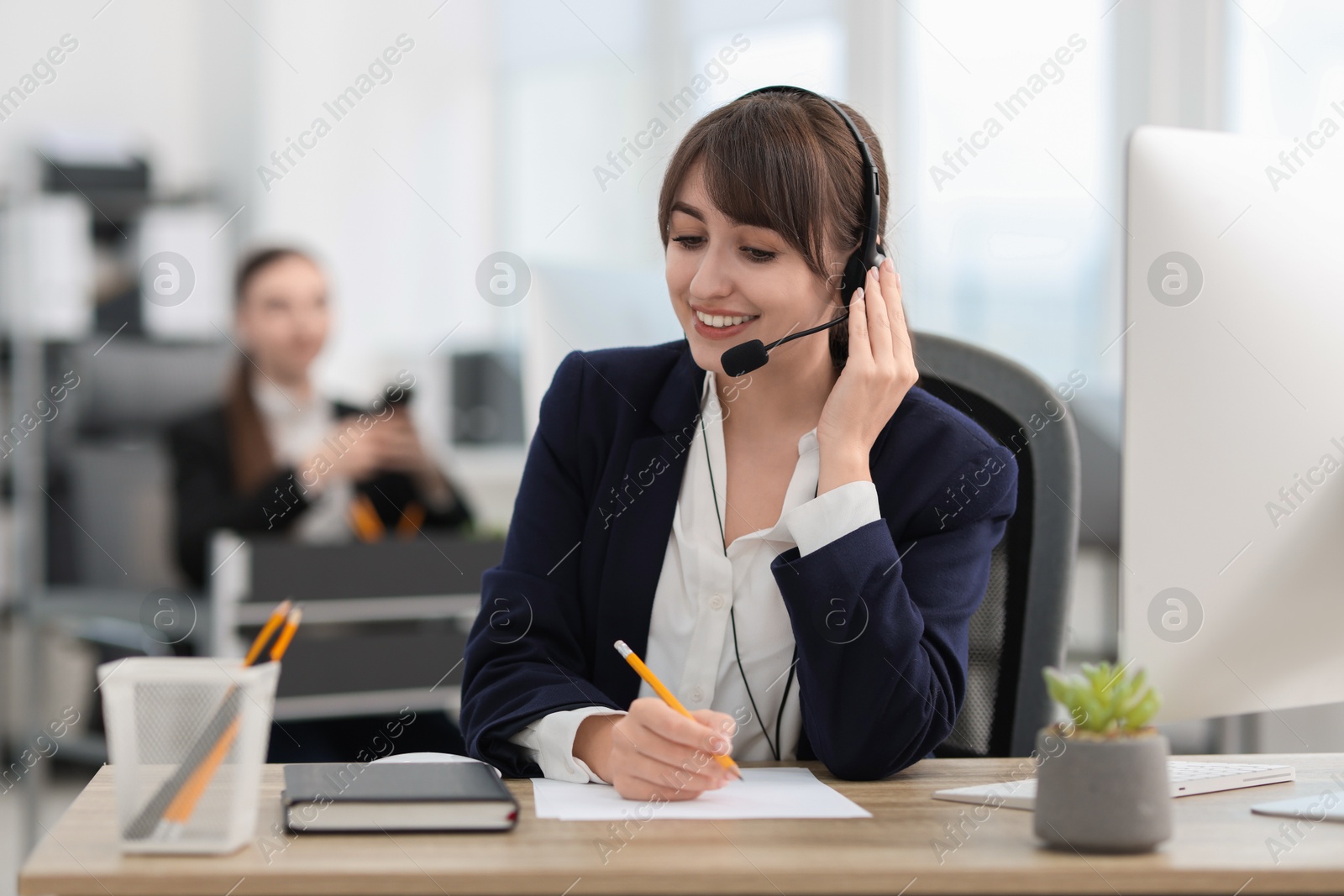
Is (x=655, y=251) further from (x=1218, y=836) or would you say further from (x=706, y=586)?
(x=1218, y=836)

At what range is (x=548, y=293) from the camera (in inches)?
62.7

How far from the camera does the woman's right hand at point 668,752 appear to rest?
84 cm

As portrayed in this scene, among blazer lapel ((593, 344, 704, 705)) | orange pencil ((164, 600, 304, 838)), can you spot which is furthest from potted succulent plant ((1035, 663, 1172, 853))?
→ blazer lapel ((593, 344, 704, 705))

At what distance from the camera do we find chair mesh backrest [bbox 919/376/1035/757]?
4.03 ft

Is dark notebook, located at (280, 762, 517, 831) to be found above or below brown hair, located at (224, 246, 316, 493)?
below

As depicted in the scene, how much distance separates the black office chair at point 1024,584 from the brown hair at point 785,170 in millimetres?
237

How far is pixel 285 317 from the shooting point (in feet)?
9.69

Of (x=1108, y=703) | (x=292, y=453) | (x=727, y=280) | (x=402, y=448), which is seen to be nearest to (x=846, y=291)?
(x=727, y=280)

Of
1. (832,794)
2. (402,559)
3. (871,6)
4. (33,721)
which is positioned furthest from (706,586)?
(871,6)

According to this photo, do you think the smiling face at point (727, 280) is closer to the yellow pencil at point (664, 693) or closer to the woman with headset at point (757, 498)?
the woman with headset at point (757, 498)

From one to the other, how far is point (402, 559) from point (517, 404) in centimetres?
154

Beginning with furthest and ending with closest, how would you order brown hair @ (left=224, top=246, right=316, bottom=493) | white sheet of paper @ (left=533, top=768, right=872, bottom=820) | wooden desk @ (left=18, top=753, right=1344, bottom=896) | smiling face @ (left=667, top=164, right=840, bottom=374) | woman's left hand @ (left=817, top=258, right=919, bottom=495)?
brown hair @ (left=224, top=246, right=316, bottom=493) < smiling face @ (left=667, top=164, right=840, bottom=374) < woman's left hand @ (left=817, top=258, right=919, bottom=495) < white sheet of paper @ (left=533, top=768, right=872, bottom=820) < wooden desk @ (left=18, top=753, right=1344, bottom=896)

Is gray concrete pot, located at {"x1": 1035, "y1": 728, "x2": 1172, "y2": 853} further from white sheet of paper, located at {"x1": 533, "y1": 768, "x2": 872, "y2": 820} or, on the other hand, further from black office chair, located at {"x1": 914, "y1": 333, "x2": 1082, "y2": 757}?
black office chair, located at {"x1": 914, "y1": 333, "x2": 1082, "y2": 757}

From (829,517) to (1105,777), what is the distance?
14.5 inches
